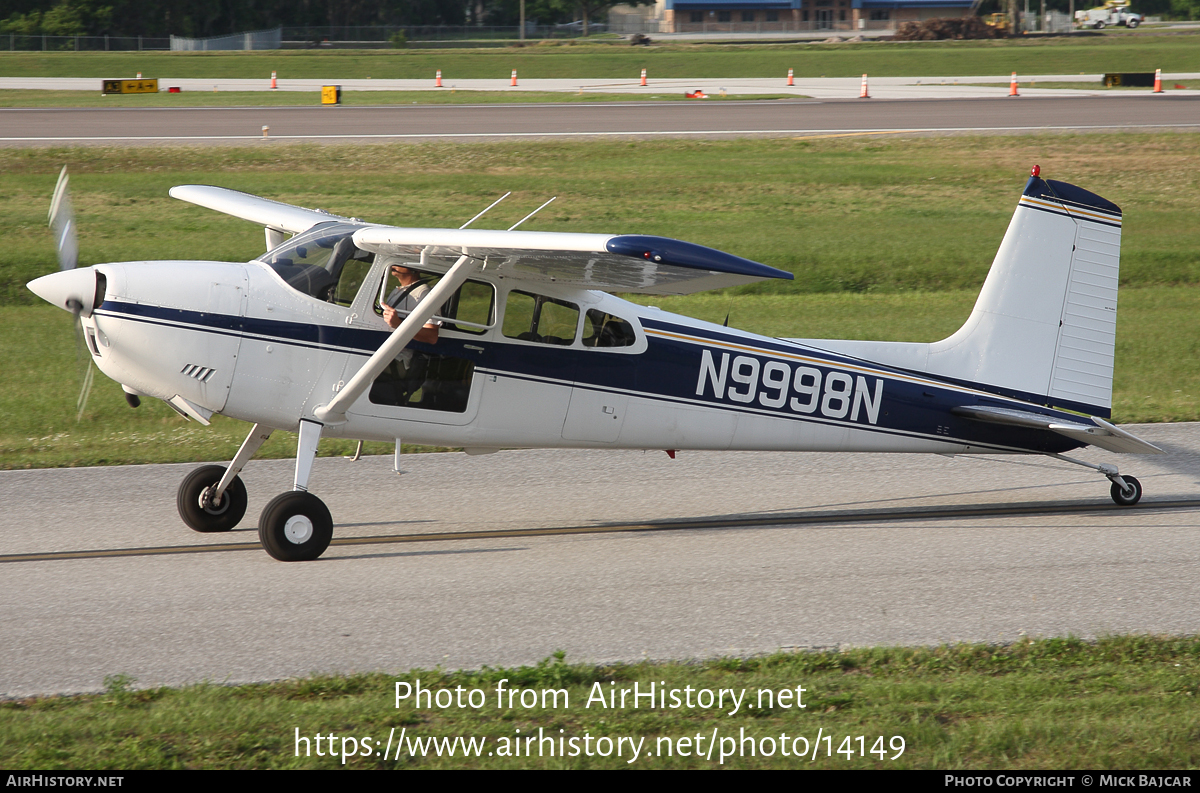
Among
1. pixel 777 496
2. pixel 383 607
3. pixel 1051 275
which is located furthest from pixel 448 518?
pixel 1051 275

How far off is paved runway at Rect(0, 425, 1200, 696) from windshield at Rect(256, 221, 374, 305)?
1.86 metres

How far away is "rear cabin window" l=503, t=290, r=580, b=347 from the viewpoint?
8.27m

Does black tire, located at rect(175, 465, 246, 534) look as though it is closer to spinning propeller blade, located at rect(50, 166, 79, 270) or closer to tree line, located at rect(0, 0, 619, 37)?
spinning propeller blade, located at rect(50, 166, 79, 270)

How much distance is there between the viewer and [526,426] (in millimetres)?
8430

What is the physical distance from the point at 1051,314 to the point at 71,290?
7.46 m

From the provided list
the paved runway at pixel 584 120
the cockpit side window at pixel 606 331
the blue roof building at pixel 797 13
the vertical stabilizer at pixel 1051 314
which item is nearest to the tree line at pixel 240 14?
the blue roof building at pixel 797 13

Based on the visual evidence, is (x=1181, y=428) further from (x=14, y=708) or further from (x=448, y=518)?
(x=14, y=708)

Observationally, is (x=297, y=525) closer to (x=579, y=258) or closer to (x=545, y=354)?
(x=545, y=354)

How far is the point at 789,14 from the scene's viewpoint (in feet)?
339

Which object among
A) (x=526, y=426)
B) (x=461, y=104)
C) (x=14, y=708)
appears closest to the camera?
(x=14, y=708)

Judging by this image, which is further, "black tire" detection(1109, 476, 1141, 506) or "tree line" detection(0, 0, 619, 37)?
"tree line" detection(0, 0, 619, 37)

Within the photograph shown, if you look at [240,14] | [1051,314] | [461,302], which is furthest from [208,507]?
[240,14]

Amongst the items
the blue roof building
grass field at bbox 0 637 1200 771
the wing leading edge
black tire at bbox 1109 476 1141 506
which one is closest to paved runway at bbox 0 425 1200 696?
black tire at bbox 1109 476 1141 506

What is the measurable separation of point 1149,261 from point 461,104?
82.7 feet
